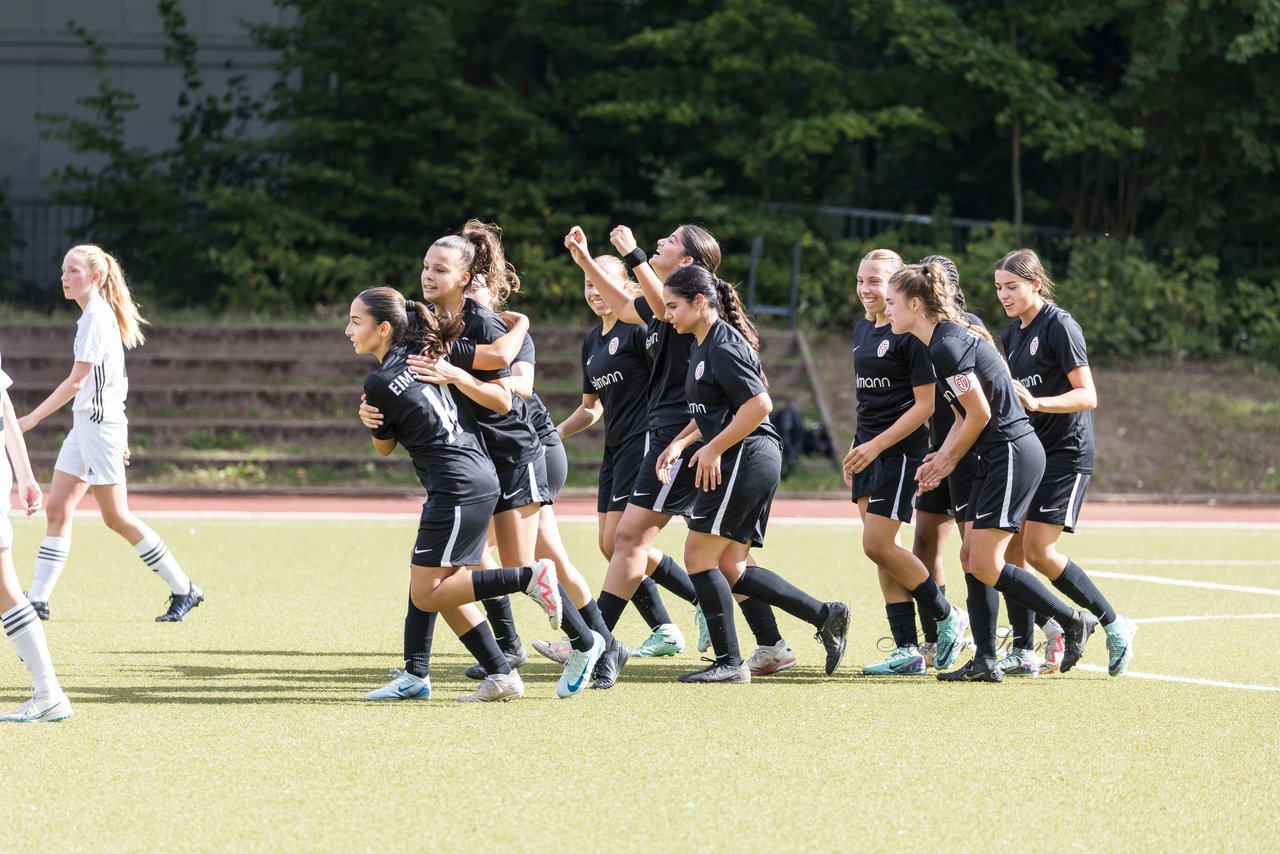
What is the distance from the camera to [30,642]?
5859 millimetres

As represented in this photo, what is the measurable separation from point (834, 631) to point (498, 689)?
1.67 meters

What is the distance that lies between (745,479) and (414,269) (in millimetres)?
18467

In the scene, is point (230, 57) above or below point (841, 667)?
above

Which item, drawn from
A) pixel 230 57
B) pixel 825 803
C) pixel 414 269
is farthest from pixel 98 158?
pixel 825 803

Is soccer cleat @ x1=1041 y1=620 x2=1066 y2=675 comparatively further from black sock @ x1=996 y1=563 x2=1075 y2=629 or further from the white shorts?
the white shorts

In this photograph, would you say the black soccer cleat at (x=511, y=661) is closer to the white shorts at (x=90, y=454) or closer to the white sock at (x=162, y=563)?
the white sock at (x=162, y=563)

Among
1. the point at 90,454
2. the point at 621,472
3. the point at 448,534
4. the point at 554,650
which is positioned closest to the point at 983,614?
the point at 621,472

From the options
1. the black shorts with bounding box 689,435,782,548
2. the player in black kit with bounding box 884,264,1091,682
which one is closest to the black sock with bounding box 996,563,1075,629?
the player in black kit with bounding box 884,264,1091,682

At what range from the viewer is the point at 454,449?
6.38 meters

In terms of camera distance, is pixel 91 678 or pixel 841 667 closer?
pixel 91 678

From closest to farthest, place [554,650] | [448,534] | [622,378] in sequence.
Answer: [448,534]
[554,650]
[622,378]

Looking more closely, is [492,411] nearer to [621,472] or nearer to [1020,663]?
[621,472]

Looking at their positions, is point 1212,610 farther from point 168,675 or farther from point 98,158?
point 98,158

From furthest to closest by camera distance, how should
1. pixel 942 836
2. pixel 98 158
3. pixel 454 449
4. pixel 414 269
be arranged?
pixel 98 158 → pixel 414 269 → pixel 454 449 → pixel 942 836
